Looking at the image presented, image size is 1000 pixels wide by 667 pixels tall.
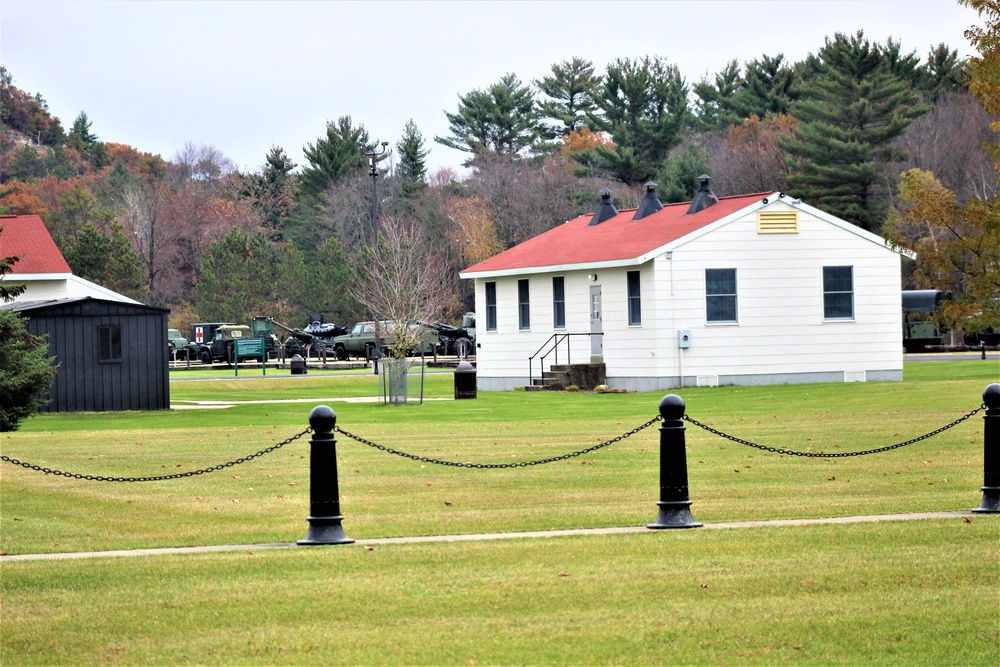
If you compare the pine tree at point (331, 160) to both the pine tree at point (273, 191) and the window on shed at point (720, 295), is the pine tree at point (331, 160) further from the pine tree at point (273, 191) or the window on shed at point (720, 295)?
the window on shed at point (720, 295)

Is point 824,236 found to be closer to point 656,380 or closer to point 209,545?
point 656,380

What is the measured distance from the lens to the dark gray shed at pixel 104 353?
Answer: 3300 centimetres

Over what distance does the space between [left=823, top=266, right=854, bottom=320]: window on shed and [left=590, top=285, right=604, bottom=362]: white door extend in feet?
19.6

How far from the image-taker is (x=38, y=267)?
140 feet

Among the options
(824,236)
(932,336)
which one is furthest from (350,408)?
(932,336)

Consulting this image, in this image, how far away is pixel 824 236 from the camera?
37.8 meters

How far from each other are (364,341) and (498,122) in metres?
33.5

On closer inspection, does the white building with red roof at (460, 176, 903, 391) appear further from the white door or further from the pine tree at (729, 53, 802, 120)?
the pine tree at (729, 53, 802, 120)

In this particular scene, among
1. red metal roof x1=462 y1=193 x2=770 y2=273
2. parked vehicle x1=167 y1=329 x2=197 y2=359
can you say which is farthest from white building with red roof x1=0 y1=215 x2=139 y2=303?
parked vehicle x1=167 y1=329 x2=197 y2=359

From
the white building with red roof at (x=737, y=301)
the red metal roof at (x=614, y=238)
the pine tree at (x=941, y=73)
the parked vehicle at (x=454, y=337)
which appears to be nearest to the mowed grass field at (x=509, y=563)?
the white building with red roof at (x=737, y=301)

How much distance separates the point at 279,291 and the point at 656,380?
38.3m

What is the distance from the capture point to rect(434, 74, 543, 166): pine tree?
3639 inches

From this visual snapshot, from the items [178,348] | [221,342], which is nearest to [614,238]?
[221,342]

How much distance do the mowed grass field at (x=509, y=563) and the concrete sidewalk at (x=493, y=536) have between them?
26 centimetres
